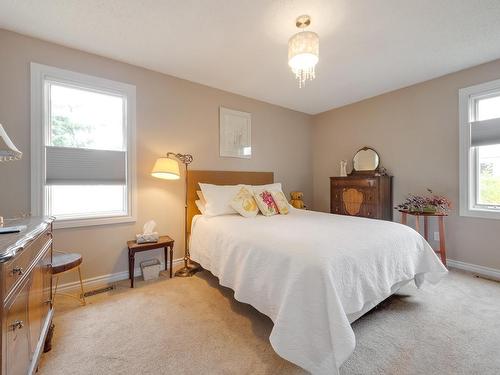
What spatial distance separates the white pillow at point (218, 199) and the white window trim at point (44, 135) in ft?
2.78

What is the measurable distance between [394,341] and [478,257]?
2.16 meters

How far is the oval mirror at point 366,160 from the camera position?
3.73 m

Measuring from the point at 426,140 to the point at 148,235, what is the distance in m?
3.85

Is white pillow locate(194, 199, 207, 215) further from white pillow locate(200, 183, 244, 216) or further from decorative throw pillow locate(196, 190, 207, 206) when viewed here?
white pillow locate(200, 183, 244, 216)

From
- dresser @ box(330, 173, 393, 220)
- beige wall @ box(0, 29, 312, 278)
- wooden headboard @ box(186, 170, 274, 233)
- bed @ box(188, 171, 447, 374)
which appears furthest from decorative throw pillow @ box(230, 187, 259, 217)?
dresser @ box(330, 173, 393, 220)

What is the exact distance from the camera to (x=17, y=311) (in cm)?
96

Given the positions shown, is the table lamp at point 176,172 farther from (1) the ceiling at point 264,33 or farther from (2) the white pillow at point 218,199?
(1) the ceiling at point 264,33

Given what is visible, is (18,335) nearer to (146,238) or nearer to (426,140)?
(146,238)

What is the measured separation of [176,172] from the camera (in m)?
2.63

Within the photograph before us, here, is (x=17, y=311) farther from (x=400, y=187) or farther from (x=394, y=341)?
(x=400, y=187)

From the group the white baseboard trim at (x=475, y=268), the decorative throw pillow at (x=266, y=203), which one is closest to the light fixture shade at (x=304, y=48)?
the decorative throw pillow at (x=266, y=203)

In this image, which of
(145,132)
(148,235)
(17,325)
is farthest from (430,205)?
(17,325)

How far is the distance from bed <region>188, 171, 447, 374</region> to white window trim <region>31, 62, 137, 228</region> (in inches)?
42.5

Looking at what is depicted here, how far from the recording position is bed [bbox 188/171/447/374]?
1.27 meters
